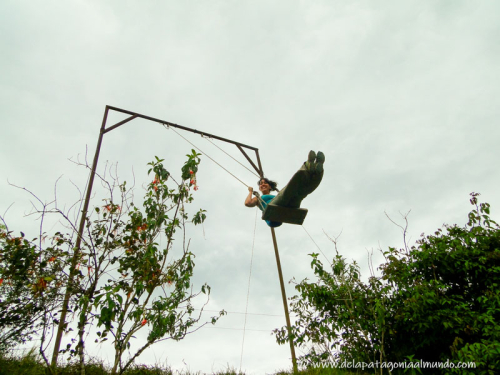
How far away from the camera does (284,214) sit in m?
4.58

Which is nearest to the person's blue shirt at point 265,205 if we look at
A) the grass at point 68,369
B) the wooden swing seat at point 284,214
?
the wooden swing seat at point 284,214

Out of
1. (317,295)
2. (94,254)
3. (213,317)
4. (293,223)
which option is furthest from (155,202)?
(317,295)

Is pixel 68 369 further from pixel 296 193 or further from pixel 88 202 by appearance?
pixel 296 193

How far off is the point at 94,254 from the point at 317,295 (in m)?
3.66

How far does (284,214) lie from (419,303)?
229 centimetres

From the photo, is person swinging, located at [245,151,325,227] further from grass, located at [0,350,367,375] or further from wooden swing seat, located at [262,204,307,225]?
grass, located at [0,350,367,375]

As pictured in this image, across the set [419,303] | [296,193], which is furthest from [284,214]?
[419,303]

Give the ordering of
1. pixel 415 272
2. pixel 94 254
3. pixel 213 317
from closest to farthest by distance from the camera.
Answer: pixel 94 254
pixel 213 317
pixel 415 272

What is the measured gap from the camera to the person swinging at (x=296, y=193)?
3990 mm

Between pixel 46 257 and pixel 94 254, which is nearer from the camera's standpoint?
pixel 46 257

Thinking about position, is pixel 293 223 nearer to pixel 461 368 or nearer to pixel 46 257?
pixel 461 368

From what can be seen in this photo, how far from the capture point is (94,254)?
355 cm

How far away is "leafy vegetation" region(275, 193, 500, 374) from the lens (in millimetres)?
4441

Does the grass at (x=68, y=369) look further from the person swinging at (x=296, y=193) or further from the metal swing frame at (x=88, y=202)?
the person swinging at (x=296, y=193)
